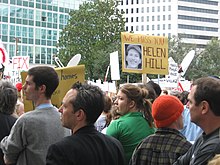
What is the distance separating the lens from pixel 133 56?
10.3 meters

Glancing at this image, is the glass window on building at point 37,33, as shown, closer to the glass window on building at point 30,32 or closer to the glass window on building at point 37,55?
the glass window on building at point 30,32

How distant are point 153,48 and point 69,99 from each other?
702 centimetres

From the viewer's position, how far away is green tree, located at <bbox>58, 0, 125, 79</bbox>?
5388 cm

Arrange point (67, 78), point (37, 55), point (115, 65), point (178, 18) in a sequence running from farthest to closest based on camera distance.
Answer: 1. point (178, 18)
2. point (37, 55)
3. point (115, 65)
4. point (67, 78)

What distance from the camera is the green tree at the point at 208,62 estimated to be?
72.7 meters

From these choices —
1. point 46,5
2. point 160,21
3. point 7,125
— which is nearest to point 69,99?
point 7,125

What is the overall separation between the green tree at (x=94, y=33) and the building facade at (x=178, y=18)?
77.9 meters

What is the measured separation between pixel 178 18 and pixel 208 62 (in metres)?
61.2

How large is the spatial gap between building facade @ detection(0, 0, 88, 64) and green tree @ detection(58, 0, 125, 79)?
20637 mm

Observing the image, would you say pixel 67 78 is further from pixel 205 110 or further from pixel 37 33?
pixel 37 33

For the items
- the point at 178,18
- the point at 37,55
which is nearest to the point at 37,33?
the point at 37,55

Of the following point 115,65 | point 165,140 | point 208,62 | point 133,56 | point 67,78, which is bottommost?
point 165,140

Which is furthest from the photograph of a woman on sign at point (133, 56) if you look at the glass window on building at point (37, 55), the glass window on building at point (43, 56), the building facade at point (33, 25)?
A: the glass window on building at point (43, 56)

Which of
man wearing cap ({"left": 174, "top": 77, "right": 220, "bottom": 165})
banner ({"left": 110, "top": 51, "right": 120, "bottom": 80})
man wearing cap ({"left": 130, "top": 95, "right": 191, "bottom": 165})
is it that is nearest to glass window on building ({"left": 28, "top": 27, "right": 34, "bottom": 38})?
banner ({"left": 110, "top": 51, "right": 120, "bottom": 80})
